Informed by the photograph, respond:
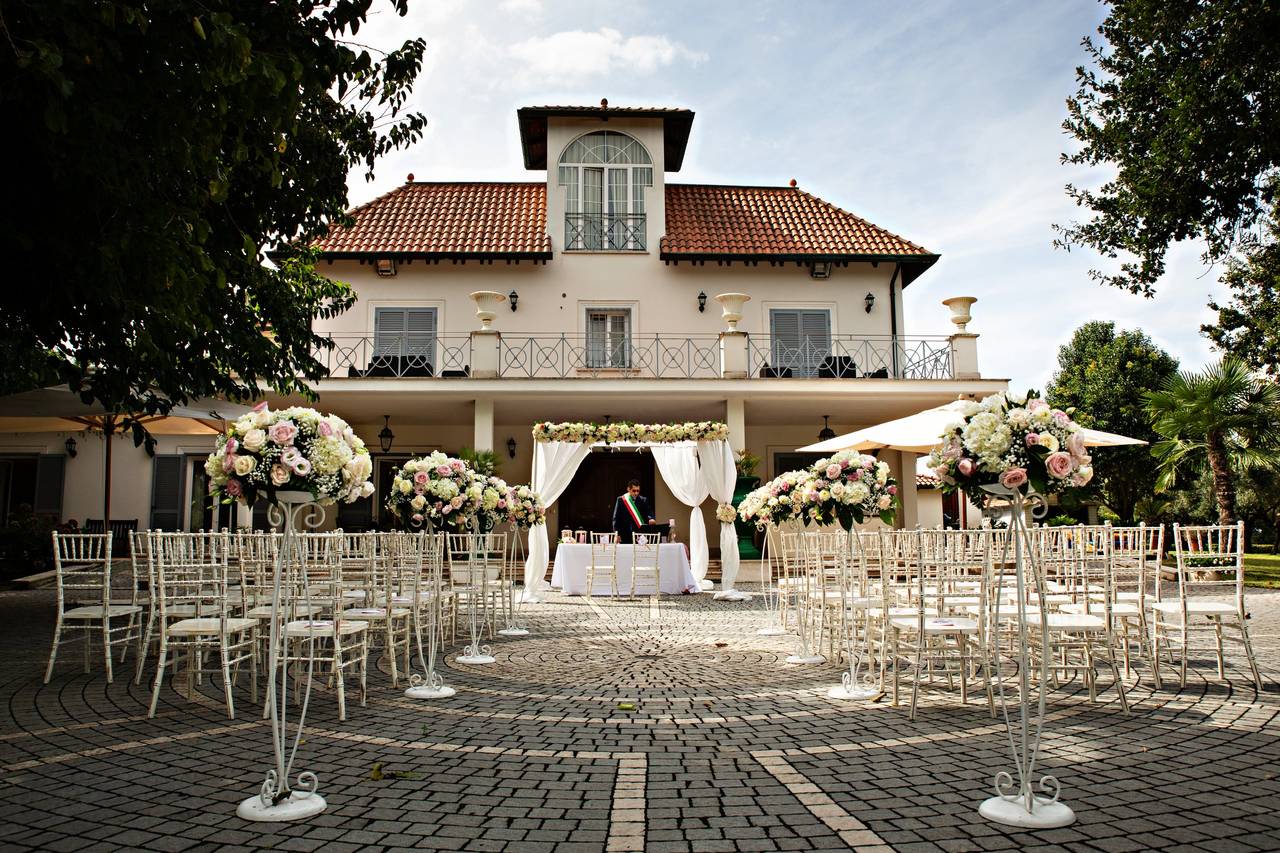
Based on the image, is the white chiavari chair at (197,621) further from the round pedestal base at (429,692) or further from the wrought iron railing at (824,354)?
the wrought iron railing at (824,354)

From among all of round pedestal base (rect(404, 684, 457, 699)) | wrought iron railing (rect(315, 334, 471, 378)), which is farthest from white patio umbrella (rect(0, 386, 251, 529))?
wrought iron railing (rect(315, 334, 471, 378))

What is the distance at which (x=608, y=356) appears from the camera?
16516 millimetres

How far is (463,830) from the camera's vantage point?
316cm

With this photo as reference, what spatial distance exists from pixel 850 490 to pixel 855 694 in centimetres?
160

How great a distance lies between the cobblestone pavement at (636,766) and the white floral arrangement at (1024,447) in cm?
137

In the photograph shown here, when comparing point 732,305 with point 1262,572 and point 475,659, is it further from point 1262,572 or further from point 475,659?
point 1262,572

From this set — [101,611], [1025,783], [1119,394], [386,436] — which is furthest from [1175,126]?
[1119,394]

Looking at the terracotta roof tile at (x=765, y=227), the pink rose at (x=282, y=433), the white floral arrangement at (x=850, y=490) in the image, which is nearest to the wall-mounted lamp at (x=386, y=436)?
the terracotta roof tile at (x=765, y=227)

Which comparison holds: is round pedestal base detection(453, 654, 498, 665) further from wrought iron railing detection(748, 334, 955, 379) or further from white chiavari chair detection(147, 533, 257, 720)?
wrought iron railing detection(748, 334, 955, 379)

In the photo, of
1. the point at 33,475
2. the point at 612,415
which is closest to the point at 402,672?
the point at 612,415

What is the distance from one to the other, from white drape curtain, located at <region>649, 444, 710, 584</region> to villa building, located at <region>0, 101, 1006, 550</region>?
2.29 m

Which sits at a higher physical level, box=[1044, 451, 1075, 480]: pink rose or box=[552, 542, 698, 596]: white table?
box=[1044, 451, 1075, 480]: pink rose

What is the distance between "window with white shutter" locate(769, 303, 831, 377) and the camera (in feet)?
54.4

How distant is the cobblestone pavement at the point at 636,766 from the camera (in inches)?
122
